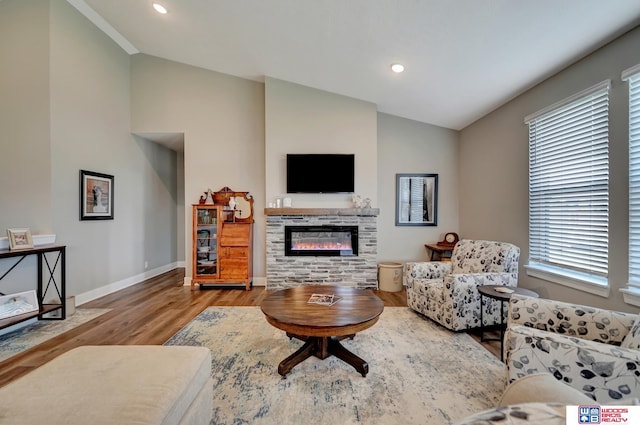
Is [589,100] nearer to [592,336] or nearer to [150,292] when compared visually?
[592,336]

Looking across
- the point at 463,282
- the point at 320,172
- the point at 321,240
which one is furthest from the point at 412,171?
the point at 463,282

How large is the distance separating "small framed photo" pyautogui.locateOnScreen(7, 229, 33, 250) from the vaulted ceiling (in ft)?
9.98

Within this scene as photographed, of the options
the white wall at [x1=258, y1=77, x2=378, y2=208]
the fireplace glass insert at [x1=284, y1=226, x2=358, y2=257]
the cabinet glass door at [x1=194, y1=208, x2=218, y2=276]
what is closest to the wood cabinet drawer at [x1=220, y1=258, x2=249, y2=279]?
the cabinet glass door at [x1=194, y1=208, x2=218, y2=276]

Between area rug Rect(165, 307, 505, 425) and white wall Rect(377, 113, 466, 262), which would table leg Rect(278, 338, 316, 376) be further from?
white wall Rect(377, 113, 466, 262)

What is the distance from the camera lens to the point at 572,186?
8.54ft

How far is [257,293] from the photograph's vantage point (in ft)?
13.6

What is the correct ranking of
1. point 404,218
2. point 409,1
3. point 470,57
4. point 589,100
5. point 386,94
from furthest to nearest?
point 404,218 → point 386,94 → point 470,57 → point 589,100 → point 409,1

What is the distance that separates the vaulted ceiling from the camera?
2154 millimetres

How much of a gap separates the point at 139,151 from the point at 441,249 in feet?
18.3

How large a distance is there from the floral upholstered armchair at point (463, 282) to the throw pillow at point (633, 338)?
125 centimetres

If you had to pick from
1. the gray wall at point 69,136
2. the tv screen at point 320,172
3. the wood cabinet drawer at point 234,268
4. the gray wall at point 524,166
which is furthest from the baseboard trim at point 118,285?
the gray wall at point 524,166

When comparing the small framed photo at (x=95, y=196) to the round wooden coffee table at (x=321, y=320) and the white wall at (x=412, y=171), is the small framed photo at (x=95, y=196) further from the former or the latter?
the white wall at (x=412, y=171)

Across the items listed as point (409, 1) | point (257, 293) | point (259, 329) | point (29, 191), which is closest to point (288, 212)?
point (257, 293)

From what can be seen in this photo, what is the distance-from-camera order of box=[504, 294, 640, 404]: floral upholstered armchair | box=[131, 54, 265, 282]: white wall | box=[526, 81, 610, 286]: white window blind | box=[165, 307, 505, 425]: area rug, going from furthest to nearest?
box=[131, 54, 265, 282]: white wall
box=[526, 81, 610, 286]: white window blind
box=[165, 307, 505, 425]: area rug
box=[504, 294, 640, 404]: floral upholstered armchair
